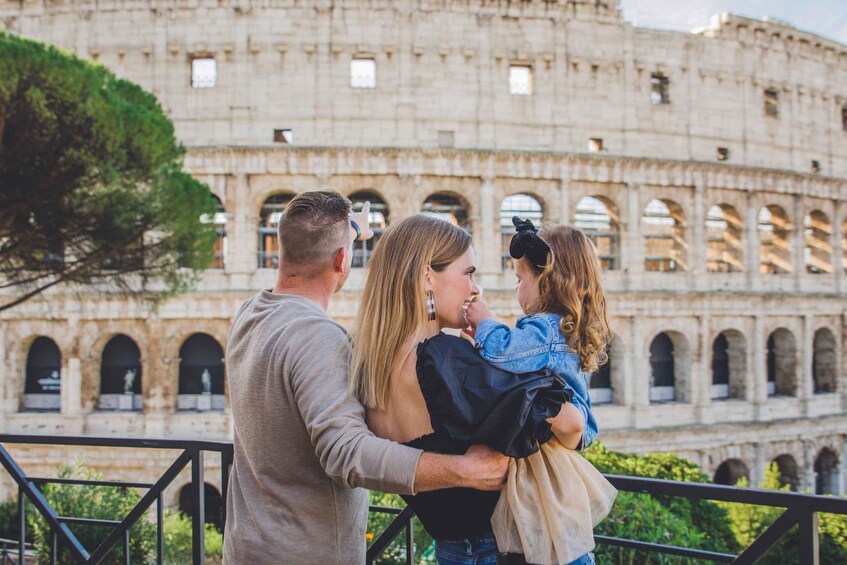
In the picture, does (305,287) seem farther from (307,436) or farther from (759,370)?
(759,370)

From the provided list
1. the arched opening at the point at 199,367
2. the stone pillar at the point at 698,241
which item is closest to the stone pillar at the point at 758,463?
the stone pillar at the point at 698,241

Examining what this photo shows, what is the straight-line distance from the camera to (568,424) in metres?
1.93

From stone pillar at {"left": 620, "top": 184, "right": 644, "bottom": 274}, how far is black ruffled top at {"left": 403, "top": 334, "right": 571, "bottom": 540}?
16720 mm

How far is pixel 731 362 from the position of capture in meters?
19.0

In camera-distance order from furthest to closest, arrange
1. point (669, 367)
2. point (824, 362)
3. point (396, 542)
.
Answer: point (824, 362), point (669, 367), point (396, 542)

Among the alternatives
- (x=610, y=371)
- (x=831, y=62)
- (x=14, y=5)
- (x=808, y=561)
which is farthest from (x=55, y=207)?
(x=831, y=62)

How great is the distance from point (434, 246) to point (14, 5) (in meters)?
20.0

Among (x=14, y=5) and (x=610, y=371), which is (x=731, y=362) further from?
(x=14, y=5)

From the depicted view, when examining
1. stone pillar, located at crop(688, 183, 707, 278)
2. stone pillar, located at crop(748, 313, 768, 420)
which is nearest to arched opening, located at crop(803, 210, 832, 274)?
stone pillar, located at crop(748, 313, 768, 420)

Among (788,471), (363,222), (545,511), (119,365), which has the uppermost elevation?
(363,222)

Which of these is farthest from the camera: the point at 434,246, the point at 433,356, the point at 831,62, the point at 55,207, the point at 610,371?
the point at 831,62

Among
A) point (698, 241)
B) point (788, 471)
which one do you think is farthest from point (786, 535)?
point (788, 471)

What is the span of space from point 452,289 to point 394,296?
20cm

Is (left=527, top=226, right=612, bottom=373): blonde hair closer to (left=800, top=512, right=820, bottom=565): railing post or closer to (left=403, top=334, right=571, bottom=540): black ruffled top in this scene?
(left=403, top=334, right=571, bottom=540): black ruffled top
